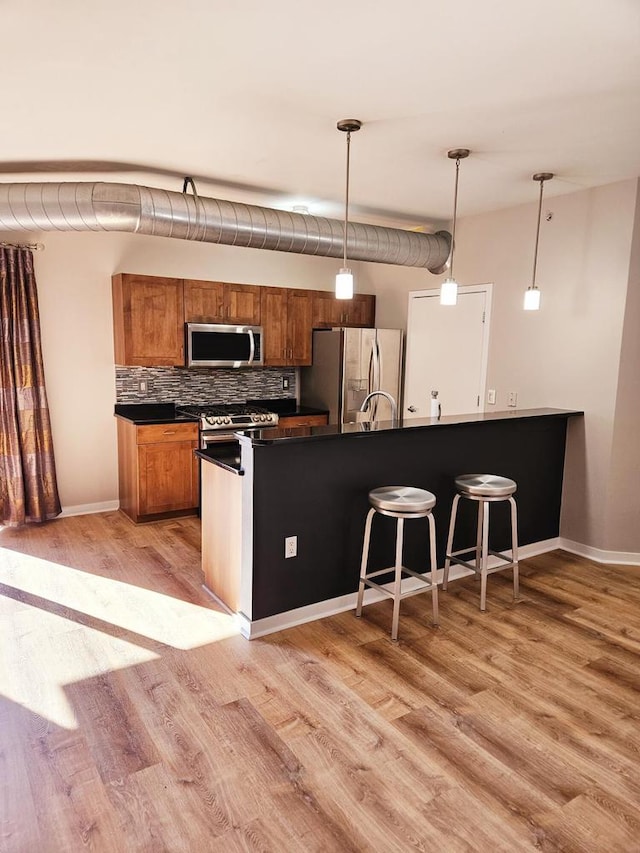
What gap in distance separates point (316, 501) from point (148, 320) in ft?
8.40

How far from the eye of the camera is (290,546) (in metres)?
3.10

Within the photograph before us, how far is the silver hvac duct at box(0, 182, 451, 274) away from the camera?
338 cm

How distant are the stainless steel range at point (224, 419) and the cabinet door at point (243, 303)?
84cm

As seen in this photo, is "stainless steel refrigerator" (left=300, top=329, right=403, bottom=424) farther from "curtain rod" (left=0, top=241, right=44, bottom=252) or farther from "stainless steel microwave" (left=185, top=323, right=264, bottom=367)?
"curtain rod" (left=0, top=241, right=44, bottom=252)

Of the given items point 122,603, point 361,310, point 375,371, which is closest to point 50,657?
point 122,603

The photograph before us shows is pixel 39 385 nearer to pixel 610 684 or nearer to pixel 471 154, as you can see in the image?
pixel 471 154

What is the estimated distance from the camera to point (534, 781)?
6.71 feet

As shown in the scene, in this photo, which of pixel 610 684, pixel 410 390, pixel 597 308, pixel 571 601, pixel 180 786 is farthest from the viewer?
pixel 410 390

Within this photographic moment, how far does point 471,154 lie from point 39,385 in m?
3.66

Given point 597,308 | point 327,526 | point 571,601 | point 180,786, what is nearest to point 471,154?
point 597,308

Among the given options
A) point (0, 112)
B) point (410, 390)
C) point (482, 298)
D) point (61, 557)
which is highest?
point (0, 112)

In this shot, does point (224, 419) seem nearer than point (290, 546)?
No

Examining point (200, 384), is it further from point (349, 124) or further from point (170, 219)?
point (349, 124)

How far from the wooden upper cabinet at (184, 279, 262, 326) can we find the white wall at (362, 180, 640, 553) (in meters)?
2.04
